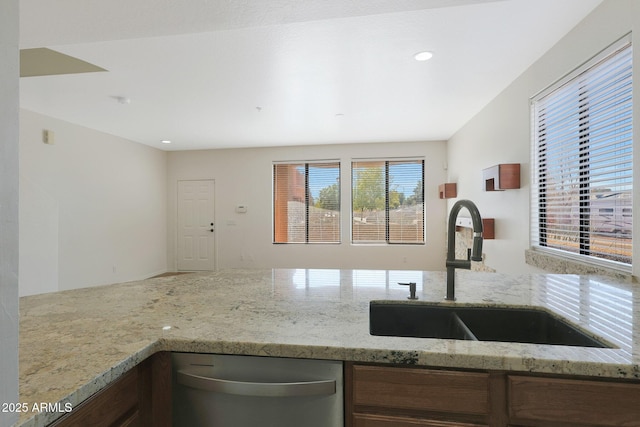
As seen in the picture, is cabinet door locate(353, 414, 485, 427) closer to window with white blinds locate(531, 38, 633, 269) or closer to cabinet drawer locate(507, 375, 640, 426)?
cabinet drawer locate(507, 375, 640, 426)

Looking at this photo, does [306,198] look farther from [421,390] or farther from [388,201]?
[421,390]

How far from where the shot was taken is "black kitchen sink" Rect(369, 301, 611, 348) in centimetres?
107

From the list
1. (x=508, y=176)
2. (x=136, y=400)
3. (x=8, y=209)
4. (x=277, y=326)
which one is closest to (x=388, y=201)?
(x=508, y=176)

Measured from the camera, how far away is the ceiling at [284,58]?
1.57 metres

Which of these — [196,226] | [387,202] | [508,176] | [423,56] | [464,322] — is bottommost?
[464,322]

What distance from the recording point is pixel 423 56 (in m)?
2.38

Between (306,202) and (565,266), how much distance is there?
4.28 meters

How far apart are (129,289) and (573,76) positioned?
3.06 meters

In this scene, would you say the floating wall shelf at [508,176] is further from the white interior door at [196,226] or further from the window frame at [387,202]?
the white interior door at [196,226]

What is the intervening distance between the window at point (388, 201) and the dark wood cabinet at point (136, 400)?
4972mm

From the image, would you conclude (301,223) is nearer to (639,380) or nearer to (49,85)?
(49,85)

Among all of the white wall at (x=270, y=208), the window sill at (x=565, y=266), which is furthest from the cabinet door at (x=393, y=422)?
the white wall at (x=270, y=208)

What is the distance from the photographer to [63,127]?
399 cm

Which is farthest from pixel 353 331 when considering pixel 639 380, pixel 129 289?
pixel 129 289
